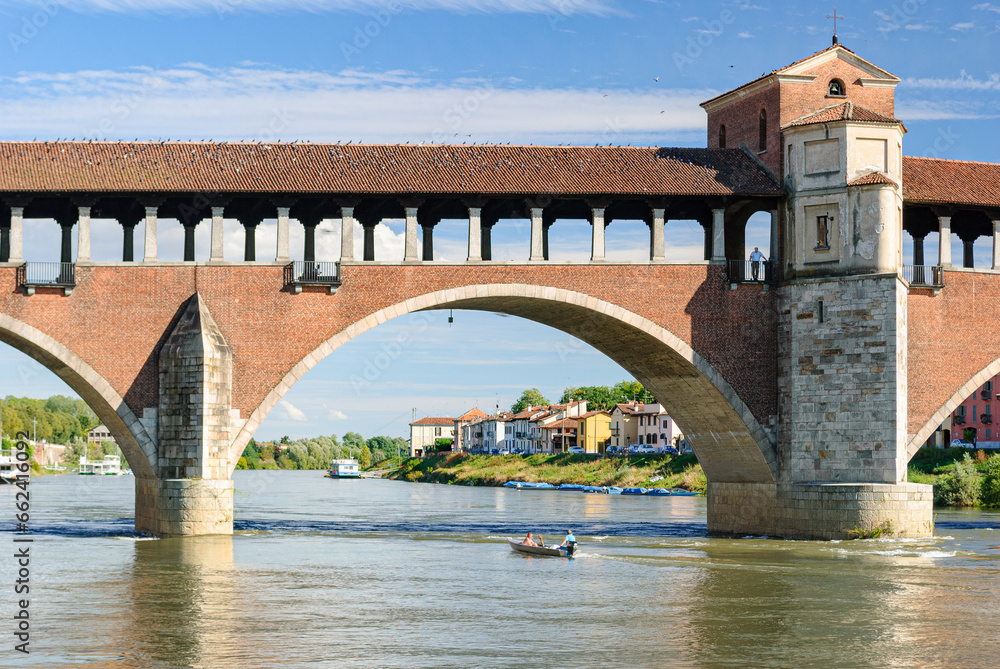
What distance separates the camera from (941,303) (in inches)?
1416

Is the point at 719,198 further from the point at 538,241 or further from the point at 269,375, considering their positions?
the point at 269,375

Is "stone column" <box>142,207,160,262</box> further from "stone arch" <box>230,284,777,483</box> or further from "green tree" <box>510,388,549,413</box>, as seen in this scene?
"green tree" <box>510,388,549,413</box>

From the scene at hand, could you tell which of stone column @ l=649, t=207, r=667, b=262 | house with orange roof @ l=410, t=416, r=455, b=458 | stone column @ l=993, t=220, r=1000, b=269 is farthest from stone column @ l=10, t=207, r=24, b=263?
house with orange roof @ l=410, t=416, r=455, b=458

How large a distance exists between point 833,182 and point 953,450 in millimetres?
31432

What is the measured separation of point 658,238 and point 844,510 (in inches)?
338

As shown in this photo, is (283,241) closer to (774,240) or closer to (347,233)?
(347,233)

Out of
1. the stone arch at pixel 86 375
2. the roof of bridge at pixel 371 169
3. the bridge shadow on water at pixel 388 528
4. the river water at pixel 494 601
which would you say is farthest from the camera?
the bridge shadow on water at pixel 388 528

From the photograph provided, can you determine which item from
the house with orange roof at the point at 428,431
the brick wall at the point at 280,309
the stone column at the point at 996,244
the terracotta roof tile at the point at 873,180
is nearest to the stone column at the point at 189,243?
the brick wall at the point at 280,309

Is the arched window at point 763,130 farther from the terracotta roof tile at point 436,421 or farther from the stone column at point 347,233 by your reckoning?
the terracotta roof tile at point 436,421

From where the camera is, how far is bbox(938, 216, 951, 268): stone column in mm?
36000

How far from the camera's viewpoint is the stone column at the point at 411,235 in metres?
33.5

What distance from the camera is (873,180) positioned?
3325 cm

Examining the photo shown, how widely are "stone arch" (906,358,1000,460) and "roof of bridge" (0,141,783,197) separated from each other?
772 centimetres

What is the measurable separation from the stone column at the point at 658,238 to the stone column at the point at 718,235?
144 centimetres
